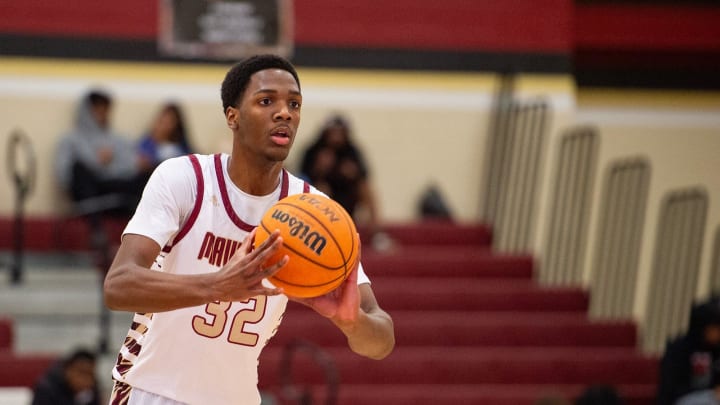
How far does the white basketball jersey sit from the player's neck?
26 millimetres

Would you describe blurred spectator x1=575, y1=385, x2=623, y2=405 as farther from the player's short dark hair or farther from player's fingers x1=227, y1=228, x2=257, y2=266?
player's fingers x1=227, y1=228, x2=257, y2=266

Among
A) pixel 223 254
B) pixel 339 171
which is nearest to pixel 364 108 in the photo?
pixel 339 171

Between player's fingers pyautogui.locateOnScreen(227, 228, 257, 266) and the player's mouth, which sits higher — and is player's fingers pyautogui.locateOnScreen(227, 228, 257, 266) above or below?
below

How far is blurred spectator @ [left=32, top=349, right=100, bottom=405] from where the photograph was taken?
27.6ft

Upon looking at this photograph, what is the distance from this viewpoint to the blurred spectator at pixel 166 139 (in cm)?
1105

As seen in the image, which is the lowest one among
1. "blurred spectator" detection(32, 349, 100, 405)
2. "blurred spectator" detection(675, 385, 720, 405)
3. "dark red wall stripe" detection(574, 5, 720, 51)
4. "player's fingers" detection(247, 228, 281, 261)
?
"blurred spectator" detection(675, 385, 720, 405)

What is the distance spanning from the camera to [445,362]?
406 inches

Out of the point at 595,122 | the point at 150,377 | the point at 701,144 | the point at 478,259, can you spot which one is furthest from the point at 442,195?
the point at 150,377

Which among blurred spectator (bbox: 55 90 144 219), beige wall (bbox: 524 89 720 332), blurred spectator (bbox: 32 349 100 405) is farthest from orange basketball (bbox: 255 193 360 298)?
beige wall (bbox: 524 89 720 332)

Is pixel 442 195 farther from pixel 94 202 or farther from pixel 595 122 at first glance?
pixel 94 202

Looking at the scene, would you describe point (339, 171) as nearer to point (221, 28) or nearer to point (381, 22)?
point (221, 28)

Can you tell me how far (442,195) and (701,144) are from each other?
3.12 meters

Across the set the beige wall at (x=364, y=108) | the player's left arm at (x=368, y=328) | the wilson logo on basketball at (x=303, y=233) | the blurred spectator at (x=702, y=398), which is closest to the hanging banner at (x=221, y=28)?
the beige wall at (x=364, y=108)

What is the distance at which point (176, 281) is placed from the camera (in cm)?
380
